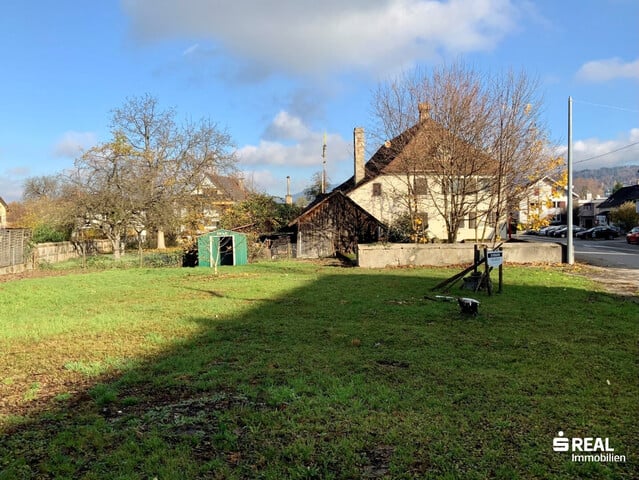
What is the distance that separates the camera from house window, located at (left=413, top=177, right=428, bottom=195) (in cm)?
2723

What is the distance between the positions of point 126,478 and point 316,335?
457 cm

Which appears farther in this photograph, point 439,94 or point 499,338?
point 439,94

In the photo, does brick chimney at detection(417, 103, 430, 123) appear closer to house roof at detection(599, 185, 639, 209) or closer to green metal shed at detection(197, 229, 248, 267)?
green metal shed at detection(197, 229, 248, 267)

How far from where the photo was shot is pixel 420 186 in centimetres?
2780

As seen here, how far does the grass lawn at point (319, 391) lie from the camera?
359 cm

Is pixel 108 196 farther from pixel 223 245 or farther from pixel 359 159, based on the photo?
pixel 359 159

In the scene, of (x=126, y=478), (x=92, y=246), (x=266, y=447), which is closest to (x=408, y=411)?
(x=266, y=447)

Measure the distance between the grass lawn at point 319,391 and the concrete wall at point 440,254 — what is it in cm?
1022

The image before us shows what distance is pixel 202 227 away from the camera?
37.4m

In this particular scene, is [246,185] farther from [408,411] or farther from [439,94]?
[408,411]

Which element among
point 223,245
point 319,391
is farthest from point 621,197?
point 319,391

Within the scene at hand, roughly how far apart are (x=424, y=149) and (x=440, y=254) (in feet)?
23.3

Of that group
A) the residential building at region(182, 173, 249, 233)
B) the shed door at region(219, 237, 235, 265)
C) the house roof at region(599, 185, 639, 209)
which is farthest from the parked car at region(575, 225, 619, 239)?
the shed door at region(219, 237, 235, 265)

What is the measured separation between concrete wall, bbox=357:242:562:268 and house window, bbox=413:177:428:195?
283 inches
